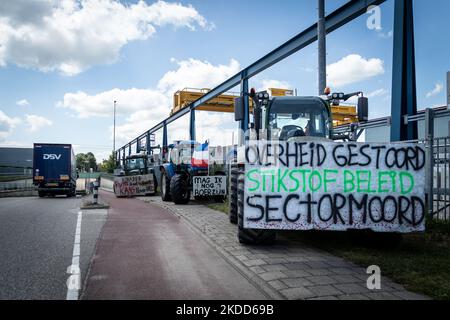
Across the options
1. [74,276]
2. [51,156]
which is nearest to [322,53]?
[74,276]

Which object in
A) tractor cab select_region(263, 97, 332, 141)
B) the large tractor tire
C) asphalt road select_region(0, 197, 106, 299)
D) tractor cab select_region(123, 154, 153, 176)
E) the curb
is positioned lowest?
asphalt road select_region(0, 197, 106, 299)

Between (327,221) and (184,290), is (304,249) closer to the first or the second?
(327,221)

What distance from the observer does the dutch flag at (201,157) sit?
47.5ft

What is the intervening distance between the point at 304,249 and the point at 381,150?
1969 millimetres

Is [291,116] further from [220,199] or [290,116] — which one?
[220,199]

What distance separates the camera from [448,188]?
755 centimetres

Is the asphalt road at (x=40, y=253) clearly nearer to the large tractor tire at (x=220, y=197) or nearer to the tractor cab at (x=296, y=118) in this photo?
the tractor cab at (x=296, y=118)

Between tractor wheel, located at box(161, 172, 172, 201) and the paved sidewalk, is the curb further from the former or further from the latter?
tractor wheel, located at box(161, 172, 172, 201)

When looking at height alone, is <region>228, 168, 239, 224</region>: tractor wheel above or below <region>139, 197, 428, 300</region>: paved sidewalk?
above

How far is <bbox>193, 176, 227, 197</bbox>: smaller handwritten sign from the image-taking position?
525 inches

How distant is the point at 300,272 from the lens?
15.4ft

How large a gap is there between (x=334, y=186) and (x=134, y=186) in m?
16.3

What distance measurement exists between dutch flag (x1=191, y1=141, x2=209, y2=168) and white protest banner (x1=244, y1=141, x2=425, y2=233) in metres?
8.65

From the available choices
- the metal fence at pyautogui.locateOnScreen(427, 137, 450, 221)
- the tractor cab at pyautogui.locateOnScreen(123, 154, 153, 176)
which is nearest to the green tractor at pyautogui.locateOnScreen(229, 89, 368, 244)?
the metal fence at pyautogui.locateOnScreen(427, 137, 450, 221)
